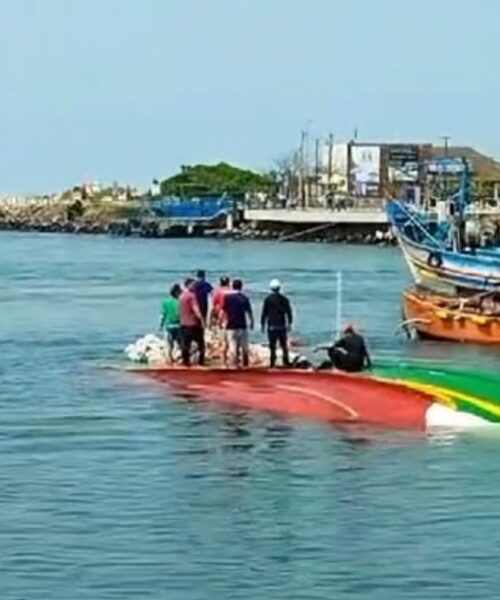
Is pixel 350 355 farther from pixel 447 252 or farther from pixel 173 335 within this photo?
pixel 447 252

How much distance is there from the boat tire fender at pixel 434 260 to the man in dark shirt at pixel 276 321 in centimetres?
2562

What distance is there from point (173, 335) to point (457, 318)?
1649 centimetres

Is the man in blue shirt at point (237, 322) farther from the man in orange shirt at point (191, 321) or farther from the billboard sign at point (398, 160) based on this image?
the billboard sign at point (398, 160)

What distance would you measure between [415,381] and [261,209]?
155 meters

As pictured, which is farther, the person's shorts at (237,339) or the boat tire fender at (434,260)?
the boat tire fender at (434,260)

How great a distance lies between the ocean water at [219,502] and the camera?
20.3 m

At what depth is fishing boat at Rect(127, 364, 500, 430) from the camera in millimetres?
30234

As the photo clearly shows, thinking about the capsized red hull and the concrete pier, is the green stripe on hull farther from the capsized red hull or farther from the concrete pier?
the concrete pier

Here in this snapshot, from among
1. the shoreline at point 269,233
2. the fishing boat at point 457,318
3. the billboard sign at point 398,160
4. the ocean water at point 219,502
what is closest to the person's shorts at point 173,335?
the ocean water at point 219,502

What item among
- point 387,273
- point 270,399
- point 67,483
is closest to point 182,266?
point 387,273

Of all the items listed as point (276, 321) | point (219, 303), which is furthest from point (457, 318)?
point (219, 303)

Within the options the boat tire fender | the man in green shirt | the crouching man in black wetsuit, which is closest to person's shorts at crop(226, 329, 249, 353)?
the man in green shirt

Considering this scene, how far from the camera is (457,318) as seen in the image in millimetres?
52156

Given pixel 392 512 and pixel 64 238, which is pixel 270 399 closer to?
pixel 392 512
